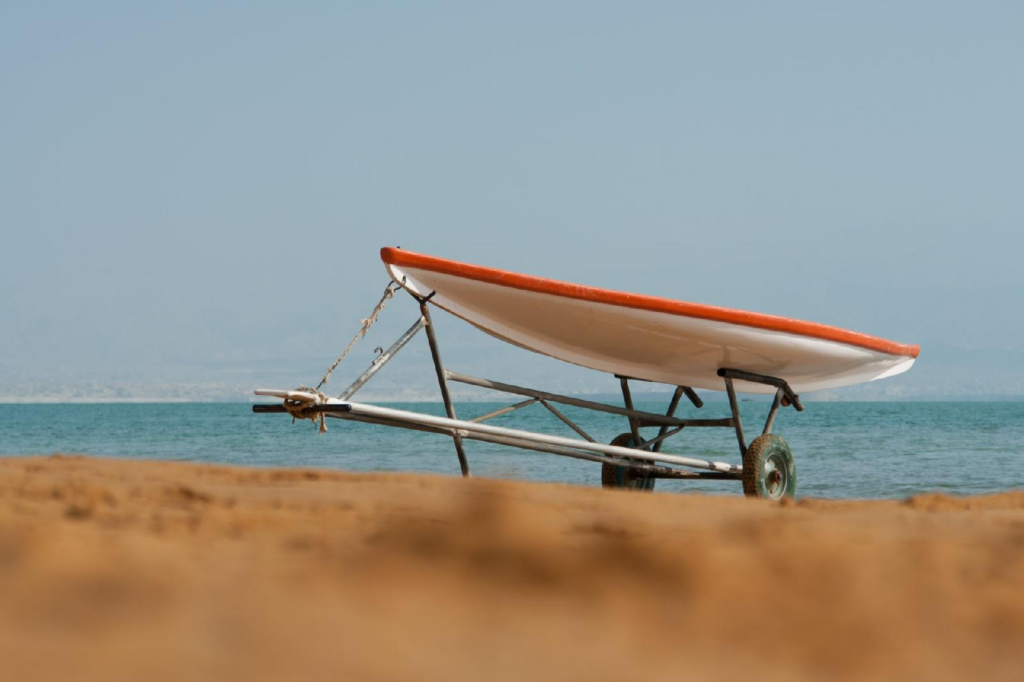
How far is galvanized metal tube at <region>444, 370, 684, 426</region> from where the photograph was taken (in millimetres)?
5228

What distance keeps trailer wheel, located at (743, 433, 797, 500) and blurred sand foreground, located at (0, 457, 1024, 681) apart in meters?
2.81

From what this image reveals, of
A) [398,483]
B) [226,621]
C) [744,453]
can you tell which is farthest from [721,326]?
[226,621]

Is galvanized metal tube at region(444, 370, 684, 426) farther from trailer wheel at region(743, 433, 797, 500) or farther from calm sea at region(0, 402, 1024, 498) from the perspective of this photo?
trailer wheel at region(743, 433, 797, 500)

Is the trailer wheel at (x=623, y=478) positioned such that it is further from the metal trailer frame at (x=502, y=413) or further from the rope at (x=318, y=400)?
the rope at (x=318, y=400)

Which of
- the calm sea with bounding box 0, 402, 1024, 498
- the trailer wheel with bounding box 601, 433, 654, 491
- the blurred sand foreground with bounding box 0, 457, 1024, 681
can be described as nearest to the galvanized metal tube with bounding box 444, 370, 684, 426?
the trailer wheel with bounding box 601, 433, 654, 491

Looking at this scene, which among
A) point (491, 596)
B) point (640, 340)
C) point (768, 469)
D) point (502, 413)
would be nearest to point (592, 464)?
point (768, 469)

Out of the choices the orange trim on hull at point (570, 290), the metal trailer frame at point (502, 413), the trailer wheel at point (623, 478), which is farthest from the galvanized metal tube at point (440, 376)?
the trailer wheel at point (623, 478)

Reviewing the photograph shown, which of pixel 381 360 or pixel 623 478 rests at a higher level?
pixel 381 360

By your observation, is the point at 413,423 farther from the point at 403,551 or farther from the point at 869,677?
the point at 869,677

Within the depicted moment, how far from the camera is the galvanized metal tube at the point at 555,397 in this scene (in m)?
5.23

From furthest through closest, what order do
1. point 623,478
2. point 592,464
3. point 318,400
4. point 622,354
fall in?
1. point 592,464
2. point 623,478
3. point 622,354
4. point 318,400

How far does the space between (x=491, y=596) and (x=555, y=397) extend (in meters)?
3.76

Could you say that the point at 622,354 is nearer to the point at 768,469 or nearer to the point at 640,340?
the point at 640,340

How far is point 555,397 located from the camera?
557 centimetres
